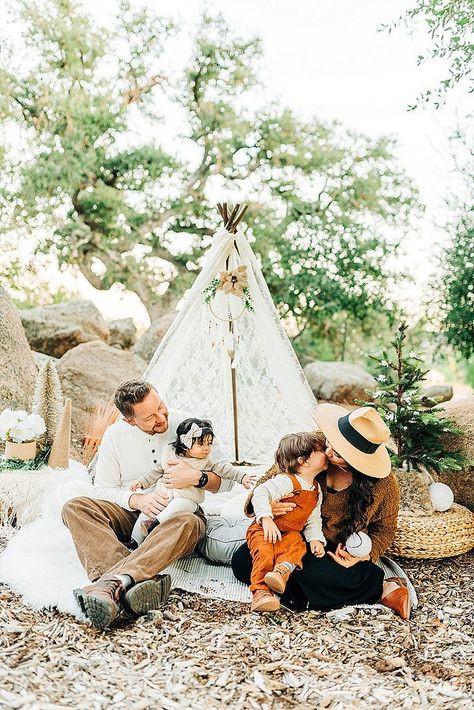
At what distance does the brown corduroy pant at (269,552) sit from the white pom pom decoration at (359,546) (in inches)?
7.1

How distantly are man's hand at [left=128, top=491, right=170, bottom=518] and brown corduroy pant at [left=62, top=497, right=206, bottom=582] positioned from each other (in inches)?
4.2

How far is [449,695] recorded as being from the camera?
2102mm

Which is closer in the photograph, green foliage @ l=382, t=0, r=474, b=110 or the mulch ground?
the mulch ground

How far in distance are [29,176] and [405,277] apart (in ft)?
13.1

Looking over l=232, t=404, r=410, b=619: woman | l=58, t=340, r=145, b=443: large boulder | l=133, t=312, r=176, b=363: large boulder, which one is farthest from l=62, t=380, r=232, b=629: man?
l=133, t=312, r=176, b=363: large boulder

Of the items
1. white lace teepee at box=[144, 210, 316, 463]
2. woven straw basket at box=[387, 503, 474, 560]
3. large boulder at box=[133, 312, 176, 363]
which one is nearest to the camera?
woven straw basket at box=[387, 503, 474, 560]

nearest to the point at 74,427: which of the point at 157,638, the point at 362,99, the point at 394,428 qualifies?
the point at 394,428

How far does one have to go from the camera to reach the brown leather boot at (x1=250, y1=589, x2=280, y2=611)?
2525 mm

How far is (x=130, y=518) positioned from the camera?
2945 mm

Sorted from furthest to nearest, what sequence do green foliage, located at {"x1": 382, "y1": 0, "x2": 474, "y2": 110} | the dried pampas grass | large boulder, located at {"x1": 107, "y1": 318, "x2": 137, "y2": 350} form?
1. large boulder, located at {"x1": 107, "y1": 318, "x2": 137, "y2": 350}
2. the dried pampas grass
3. green foliage, located at {"x1": 382, "y1": 0, "x2": 474, "y2": 110}

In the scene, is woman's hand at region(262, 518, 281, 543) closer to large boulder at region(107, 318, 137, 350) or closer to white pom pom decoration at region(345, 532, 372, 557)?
white pom pom decoration at region(345, 532, 372, 557)

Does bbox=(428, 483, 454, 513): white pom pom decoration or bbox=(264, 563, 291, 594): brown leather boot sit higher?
bbox=(428, 483, 454, 513): white pom pom decoration

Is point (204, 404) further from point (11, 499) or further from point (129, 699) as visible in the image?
point (129, 699)

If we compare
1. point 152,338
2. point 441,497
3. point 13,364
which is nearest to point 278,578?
point 441,497
